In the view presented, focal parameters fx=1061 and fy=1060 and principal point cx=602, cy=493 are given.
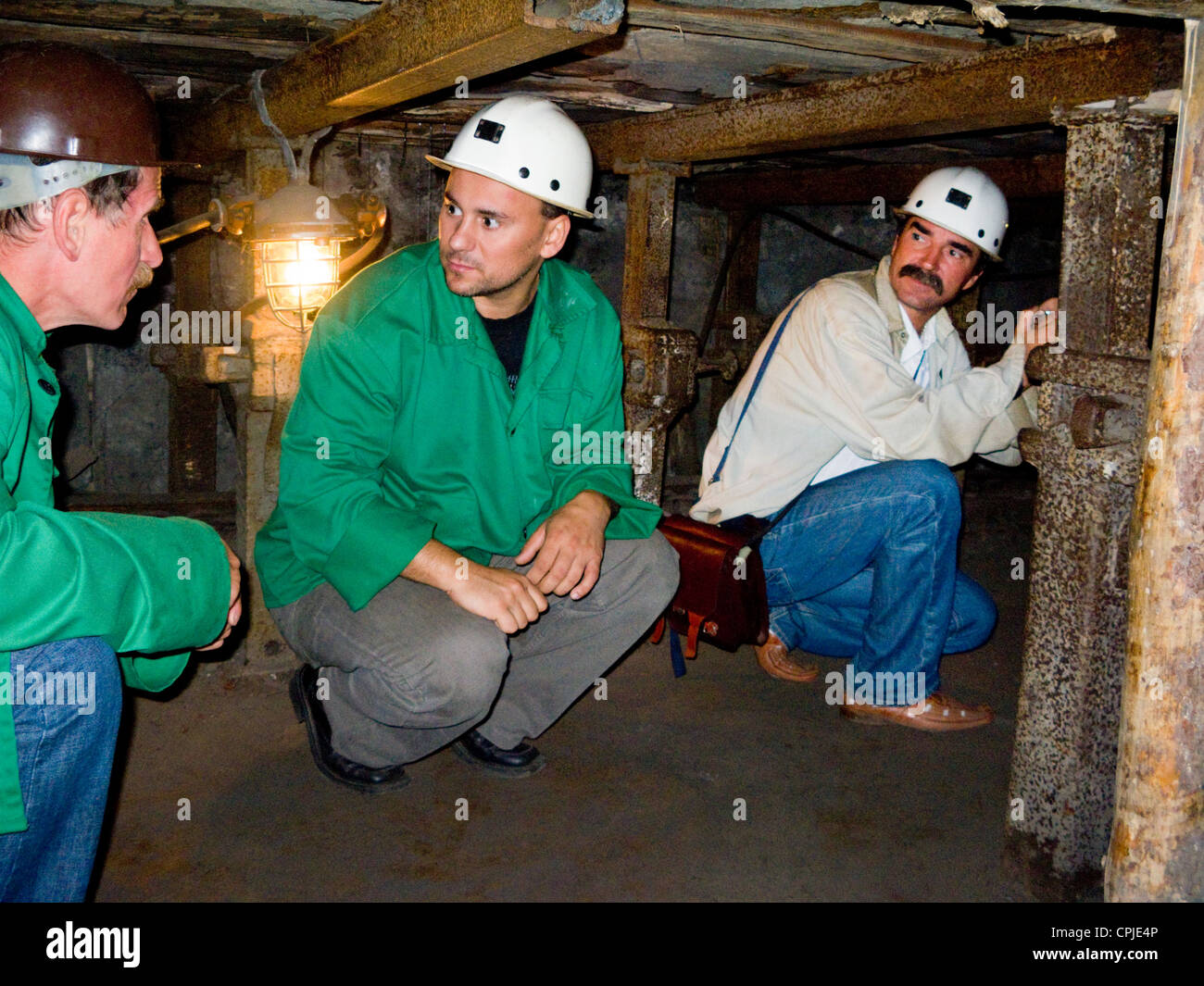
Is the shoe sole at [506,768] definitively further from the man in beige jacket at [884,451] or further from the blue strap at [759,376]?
the blue strap at [759,376]

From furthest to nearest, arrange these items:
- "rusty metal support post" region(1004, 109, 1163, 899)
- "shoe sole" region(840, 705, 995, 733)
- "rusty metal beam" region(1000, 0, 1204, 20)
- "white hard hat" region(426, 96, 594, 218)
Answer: "shoe sole" region(840, 705, 995, 733) → "white hard hat" region(426, 96, 594, 218) → "rusty metal support post" region(1004, 109, 1163, 899) → "rusty metal beam" region(1000, 0, 1204, 20)

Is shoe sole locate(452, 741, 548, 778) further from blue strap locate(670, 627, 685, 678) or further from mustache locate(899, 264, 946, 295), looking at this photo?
mustache locate(899, 264, 946, 295)

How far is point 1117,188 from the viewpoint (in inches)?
96.3

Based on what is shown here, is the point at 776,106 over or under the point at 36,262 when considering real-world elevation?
over

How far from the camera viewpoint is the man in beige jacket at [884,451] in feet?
11.2

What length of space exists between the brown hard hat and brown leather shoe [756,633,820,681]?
2737 millimetres

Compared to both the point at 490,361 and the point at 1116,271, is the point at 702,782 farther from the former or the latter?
the point at 1116,271

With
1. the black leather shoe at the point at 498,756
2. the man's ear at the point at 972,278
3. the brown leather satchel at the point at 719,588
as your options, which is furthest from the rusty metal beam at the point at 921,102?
the black leather shoe at the point at 498,756

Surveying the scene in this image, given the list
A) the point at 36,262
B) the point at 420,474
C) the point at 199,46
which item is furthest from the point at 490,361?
the point at 199,46

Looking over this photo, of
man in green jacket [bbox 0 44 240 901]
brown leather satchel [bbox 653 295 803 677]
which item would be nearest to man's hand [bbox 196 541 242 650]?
man in green jacket [bbox 0 44 240 901]

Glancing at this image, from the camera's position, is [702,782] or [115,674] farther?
[702,782]

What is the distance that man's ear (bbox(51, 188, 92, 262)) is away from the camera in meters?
1.98

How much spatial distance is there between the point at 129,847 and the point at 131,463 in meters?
4.14

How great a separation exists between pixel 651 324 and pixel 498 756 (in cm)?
187
